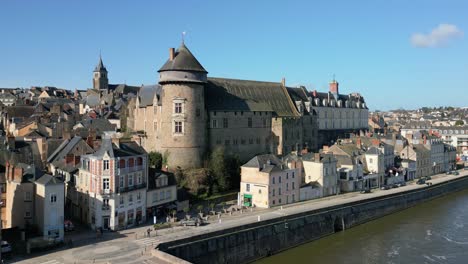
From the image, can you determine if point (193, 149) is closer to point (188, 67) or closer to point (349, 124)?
point (188, 67)

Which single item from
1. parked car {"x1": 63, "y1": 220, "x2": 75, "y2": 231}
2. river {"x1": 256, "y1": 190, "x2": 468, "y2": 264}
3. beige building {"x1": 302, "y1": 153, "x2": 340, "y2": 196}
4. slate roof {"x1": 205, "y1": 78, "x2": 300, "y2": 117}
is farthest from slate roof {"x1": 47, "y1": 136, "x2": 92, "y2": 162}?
beige building {"x1": 302, "y1": 153, "x2": 340, "y2": 196}

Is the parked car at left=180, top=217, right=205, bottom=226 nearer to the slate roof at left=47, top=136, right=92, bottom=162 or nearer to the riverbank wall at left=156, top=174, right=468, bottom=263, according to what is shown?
the riverbank wall at left=156, top=174, right=468, bottom=263

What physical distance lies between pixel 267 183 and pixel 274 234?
638 centimetres

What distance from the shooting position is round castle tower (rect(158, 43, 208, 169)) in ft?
131

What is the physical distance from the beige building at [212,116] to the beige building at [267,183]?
19.7 ft

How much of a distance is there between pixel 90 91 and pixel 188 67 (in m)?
53.9

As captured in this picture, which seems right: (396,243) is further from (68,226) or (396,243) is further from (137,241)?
(68,226)

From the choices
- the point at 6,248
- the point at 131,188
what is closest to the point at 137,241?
the point at 131,188

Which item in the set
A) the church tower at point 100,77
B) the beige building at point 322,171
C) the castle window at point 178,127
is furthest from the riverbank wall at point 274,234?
the church tower at point 100,77

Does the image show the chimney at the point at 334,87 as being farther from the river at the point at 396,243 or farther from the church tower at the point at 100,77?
the church tower at the point at 100,77

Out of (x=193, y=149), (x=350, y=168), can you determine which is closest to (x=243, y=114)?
(x=193, y=149)

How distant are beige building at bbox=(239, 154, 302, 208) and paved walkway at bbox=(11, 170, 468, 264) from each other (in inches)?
40.9

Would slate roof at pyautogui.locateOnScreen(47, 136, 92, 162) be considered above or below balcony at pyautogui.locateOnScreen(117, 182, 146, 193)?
above

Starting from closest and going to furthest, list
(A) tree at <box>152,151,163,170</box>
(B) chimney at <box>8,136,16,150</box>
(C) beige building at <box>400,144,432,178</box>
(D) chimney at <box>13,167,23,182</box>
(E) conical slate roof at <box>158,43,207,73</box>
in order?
(D) chimney at <box>13,167,23,182</box> → (B) chimney at <box>8,136,16,150</box> → (E) conical slate roof at <box>158,43,207,73</box> → (A) tree at <box>152,151,163,170</box> → (C) beige building at <box>400,144,432,178</box>
